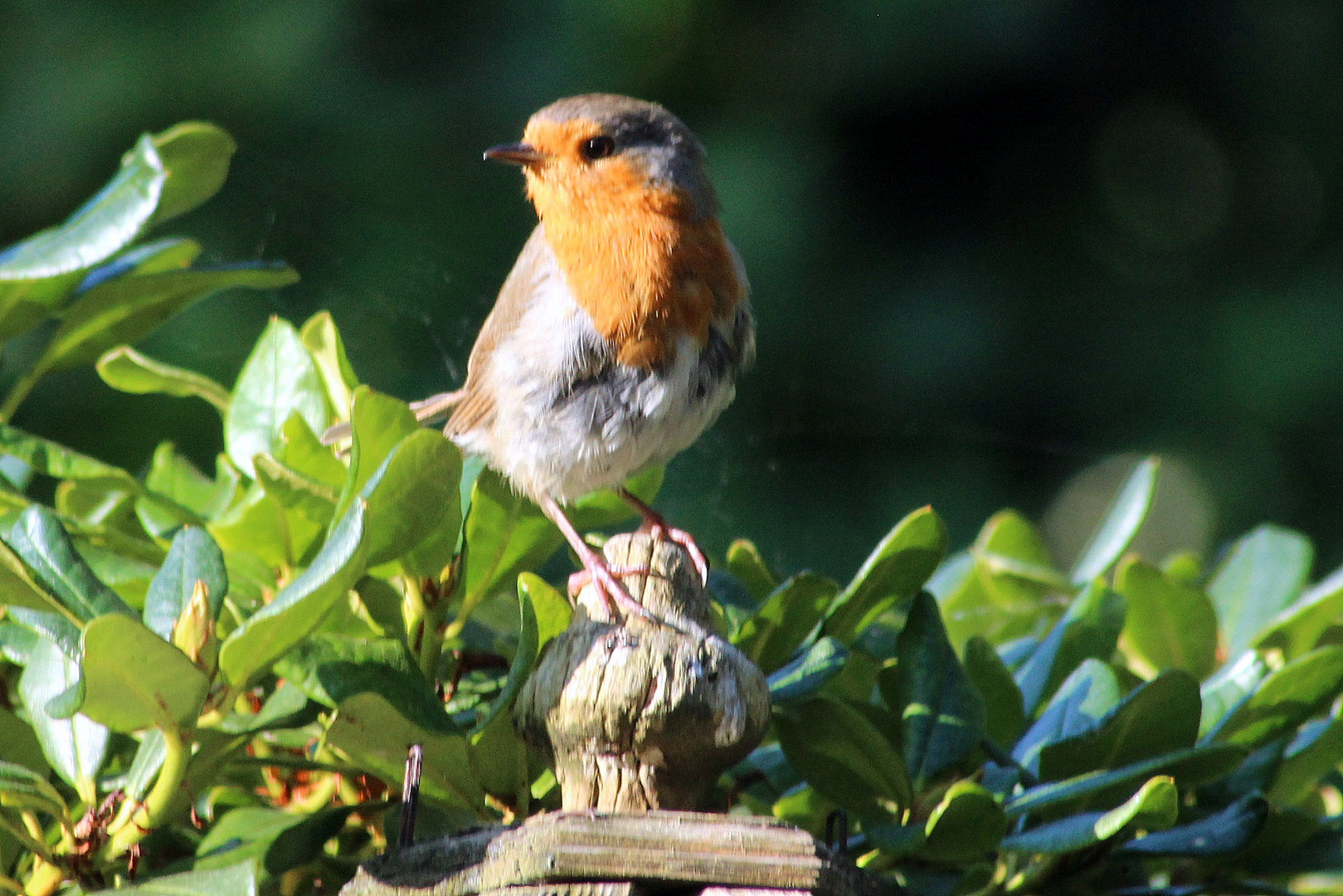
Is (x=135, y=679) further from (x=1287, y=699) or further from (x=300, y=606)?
(x=1287, y=699)

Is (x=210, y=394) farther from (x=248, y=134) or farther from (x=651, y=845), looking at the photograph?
(x=248, y=134)

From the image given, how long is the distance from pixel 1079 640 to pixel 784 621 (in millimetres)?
377

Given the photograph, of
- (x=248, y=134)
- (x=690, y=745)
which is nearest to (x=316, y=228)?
(x=248, y=134)

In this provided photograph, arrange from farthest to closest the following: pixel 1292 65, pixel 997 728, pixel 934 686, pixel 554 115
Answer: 1. pixel 1292 65
2. pixel 554 115
3. pixel 997 728
4. pixel 934 686

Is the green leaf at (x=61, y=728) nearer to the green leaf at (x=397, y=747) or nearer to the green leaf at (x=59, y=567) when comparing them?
the green leaf at (x=59, y=567)

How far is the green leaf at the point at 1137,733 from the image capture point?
1295mm

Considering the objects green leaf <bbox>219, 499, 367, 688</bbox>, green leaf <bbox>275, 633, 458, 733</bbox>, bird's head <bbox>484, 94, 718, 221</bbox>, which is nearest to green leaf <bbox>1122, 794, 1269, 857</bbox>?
green leaf <bbox>275, 633, 458, 733</bbox>

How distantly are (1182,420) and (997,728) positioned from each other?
3.91 metres

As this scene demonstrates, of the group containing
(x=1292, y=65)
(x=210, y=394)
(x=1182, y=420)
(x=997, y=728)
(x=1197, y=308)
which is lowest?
(x=997, y=728)

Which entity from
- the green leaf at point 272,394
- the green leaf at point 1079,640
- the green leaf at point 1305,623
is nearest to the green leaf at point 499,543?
the green leaf at point 272,394

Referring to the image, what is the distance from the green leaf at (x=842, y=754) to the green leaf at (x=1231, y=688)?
0.38 metres

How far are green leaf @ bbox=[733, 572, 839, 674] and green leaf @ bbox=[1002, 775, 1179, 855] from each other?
0.94ft

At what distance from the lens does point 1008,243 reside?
17.5ft

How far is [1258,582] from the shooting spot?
80.0 inches
